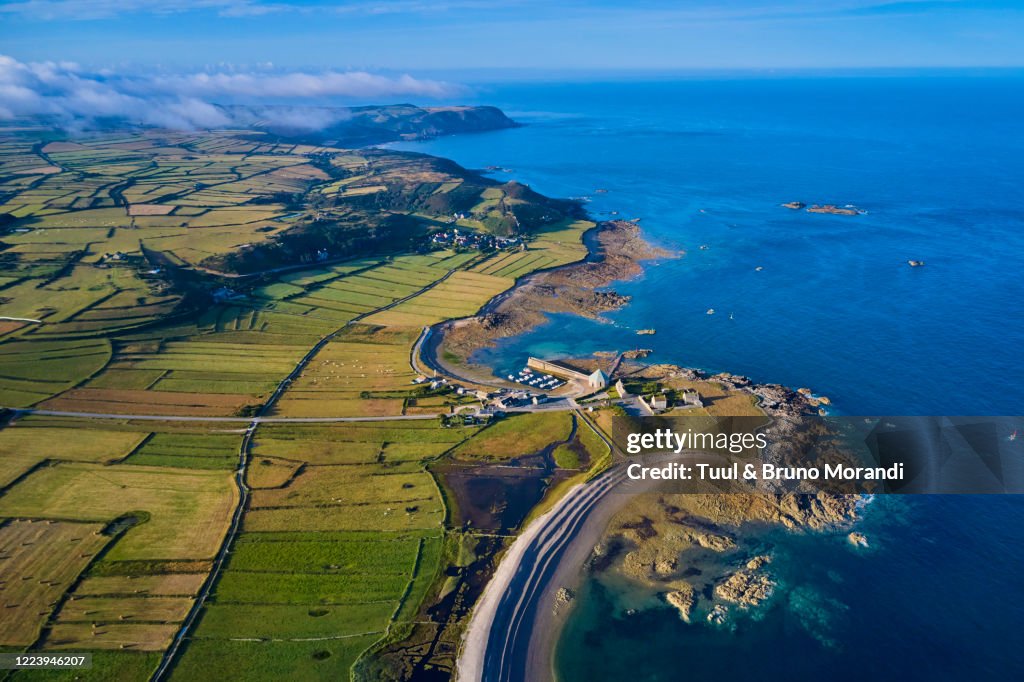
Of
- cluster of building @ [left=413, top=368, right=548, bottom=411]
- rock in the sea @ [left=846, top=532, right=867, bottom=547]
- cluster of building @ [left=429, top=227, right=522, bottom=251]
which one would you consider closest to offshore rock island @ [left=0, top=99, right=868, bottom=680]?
cluster of building @ [left=413, top=368, right=548, bottom=411]

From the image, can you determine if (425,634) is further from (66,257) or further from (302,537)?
(66,257)

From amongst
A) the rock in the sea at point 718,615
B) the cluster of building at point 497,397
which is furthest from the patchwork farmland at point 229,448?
the rock in the sea at point 718,615

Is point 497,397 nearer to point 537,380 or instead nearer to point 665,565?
point 537,380


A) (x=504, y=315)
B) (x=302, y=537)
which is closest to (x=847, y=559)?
(x=302, y=537)

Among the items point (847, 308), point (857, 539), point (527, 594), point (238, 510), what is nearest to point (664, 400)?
point (857, 539)

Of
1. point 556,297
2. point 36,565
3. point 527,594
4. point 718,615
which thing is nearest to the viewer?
point 718,615

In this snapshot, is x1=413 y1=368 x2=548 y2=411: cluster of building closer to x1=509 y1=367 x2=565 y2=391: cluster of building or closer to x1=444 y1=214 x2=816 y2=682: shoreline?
x1=509 y1=367 x2=565 y2=391: cluster of building
